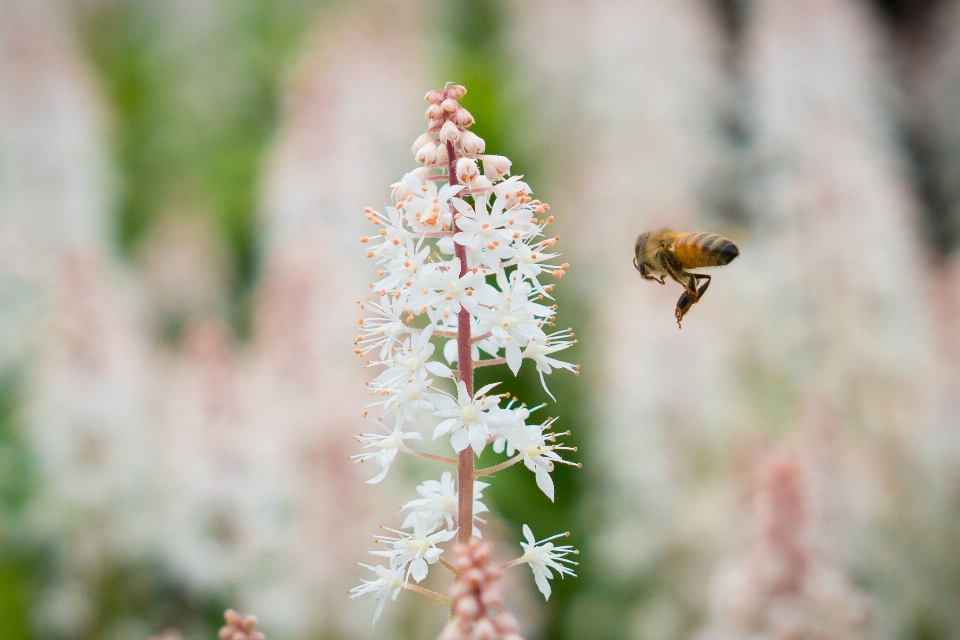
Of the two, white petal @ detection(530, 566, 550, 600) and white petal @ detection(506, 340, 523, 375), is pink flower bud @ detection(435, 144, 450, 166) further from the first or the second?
white petal @ detection(530, 566, 550, 600)

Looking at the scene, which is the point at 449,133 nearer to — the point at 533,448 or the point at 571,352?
the point at 533,448

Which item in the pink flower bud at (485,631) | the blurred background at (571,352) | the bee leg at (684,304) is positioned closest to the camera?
the pink flower bud at (485,631)

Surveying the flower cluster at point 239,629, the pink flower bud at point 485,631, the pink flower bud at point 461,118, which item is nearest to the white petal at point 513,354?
the pink flower bud at point 461,118

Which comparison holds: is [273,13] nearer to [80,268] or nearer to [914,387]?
[80,268]

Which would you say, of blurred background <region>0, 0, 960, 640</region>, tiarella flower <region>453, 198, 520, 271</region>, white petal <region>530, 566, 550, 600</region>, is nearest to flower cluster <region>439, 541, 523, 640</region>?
white petal <region>530, 566, 550, 600</region>

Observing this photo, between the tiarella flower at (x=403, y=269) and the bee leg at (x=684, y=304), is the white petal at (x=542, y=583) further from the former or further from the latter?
the bee leg at (x=684, y=304)

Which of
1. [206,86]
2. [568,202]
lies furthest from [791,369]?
[206,86]
